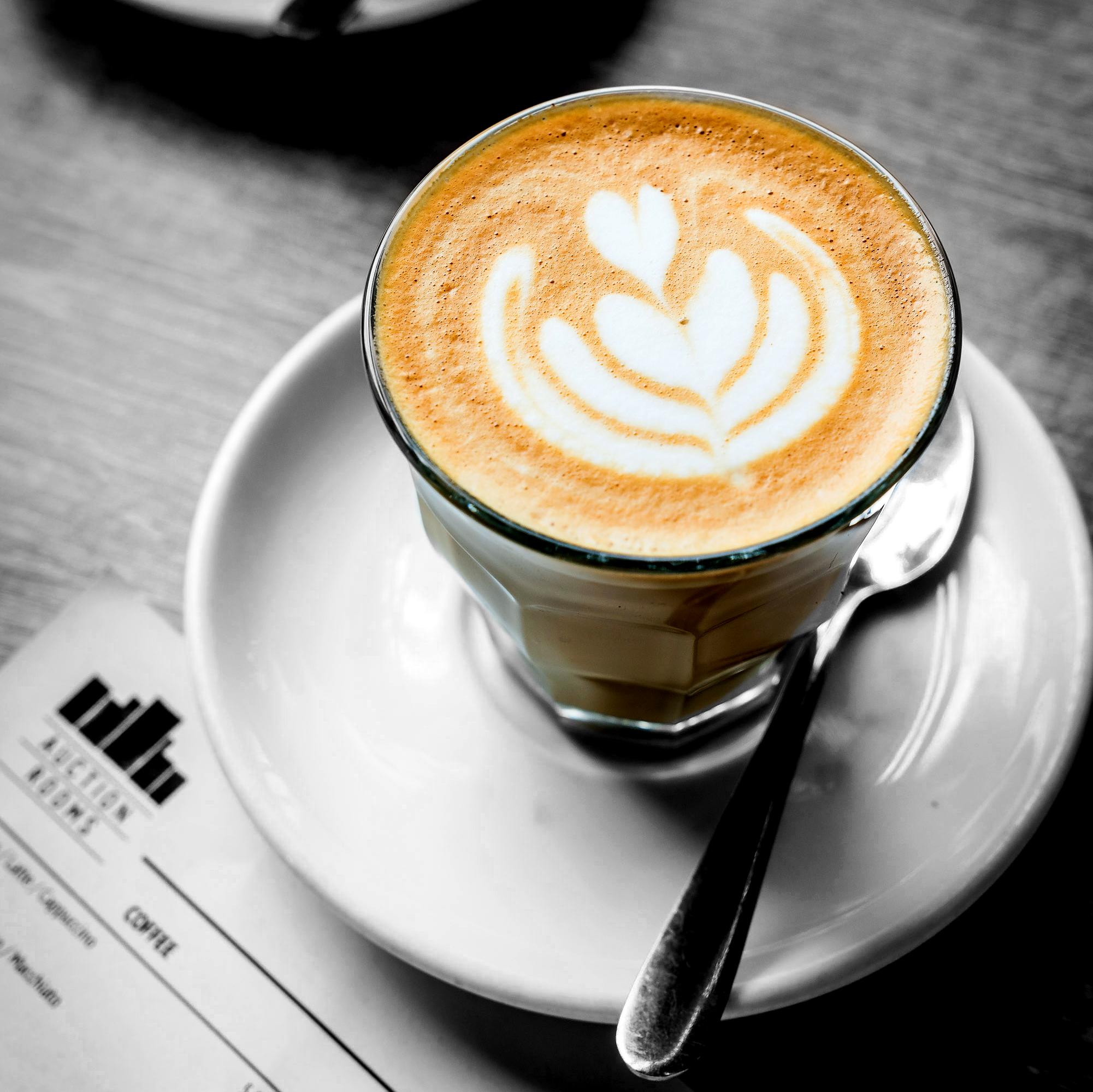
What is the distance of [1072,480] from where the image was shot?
3.37 ft

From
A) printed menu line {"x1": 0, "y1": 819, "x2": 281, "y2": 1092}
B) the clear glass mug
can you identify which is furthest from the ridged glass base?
printed menu line {"x1": 0, "y1": 819, "x2": 281, "y2": 1092}

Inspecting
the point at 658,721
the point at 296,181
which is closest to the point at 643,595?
the point at 658,721

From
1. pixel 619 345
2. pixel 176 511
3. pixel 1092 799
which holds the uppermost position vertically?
pixel 619 345

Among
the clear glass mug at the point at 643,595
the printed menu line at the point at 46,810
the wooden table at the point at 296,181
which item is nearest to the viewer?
the clear glass mug at the point at 643,595

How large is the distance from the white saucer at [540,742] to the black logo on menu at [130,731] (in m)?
0.11

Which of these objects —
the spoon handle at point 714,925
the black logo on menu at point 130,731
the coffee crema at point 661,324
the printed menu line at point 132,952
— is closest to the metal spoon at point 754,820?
the spoon handle at point 714,925

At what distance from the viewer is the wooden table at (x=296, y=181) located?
107 centimetres

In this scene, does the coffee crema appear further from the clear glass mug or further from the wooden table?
the wooden table

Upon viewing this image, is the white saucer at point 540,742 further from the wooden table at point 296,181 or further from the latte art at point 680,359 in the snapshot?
the latte art at point 680,359

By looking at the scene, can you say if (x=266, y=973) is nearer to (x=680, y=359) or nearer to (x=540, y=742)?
(x=540, y=742)

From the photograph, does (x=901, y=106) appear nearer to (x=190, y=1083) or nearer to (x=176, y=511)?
(x=176, y=511)

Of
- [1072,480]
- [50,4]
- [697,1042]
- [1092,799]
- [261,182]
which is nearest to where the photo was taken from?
[697,1042]

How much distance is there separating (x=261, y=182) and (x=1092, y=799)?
112 cm

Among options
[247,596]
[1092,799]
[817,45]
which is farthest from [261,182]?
[1092,799]
